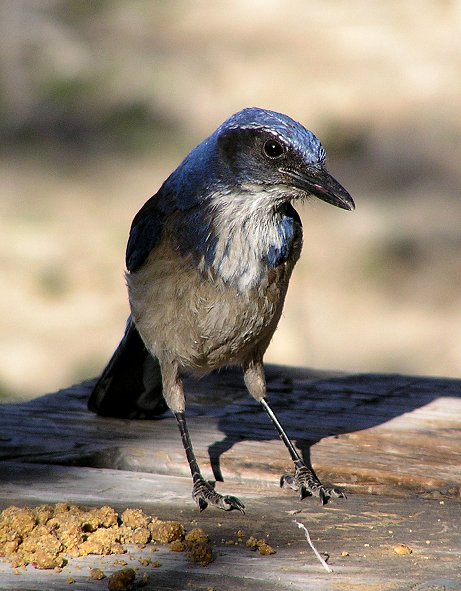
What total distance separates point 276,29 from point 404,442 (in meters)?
7.99

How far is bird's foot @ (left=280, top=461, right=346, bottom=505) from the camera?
3.81 metres

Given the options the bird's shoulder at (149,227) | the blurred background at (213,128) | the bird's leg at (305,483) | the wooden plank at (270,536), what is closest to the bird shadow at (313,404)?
the bird's leg at (305,483)

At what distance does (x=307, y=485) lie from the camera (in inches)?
152

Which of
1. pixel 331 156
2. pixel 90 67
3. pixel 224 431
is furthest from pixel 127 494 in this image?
pixel 90 67

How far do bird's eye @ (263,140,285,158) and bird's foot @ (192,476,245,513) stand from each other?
1115 millimetres

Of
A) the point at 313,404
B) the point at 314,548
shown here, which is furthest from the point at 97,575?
the point at 313,404

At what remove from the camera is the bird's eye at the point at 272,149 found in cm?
410

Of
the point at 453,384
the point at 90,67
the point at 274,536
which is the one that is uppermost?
the point at 90,67

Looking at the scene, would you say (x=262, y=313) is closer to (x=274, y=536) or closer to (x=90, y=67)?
(x=274, y=536)

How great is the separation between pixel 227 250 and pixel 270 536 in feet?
3.83

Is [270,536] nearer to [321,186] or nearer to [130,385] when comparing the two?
[321,186]

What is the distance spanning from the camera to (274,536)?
3426 millimetres

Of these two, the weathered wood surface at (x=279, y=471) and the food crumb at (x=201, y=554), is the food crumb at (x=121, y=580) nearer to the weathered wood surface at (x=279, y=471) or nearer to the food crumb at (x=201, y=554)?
the weathered wood surface at (x=279, y=471)

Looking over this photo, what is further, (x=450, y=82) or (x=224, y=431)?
(x=450, y=82)
